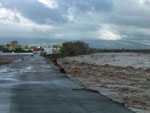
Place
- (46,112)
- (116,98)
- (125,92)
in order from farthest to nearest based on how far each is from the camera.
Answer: (125,92)
(116,98)
(46,112)

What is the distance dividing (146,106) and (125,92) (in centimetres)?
446

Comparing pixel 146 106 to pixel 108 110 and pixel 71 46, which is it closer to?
pixel 108 110

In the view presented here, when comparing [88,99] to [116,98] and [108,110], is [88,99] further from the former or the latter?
[108,110]

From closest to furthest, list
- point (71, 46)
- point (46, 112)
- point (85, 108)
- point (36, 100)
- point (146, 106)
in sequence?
point (46, 112) < point (85, 108) < point (146, 106) < point (36, 100) < point (71, 46)

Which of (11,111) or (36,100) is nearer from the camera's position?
(11,111)

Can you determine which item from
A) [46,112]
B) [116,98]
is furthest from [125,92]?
[46,112]

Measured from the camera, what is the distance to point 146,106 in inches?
466

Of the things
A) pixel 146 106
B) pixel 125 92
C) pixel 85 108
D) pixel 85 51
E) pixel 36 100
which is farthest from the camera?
pixel 85 51

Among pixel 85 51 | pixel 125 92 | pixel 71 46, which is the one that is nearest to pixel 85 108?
pixel 125 92

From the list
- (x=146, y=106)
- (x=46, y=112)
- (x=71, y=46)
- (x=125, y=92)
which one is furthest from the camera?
(x=71, y=46)

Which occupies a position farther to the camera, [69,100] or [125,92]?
[125,92]

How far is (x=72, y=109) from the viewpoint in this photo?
10883 mm

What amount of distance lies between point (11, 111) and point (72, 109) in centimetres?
198

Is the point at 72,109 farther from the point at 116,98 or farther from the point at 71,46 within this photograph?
the point at 71,46
